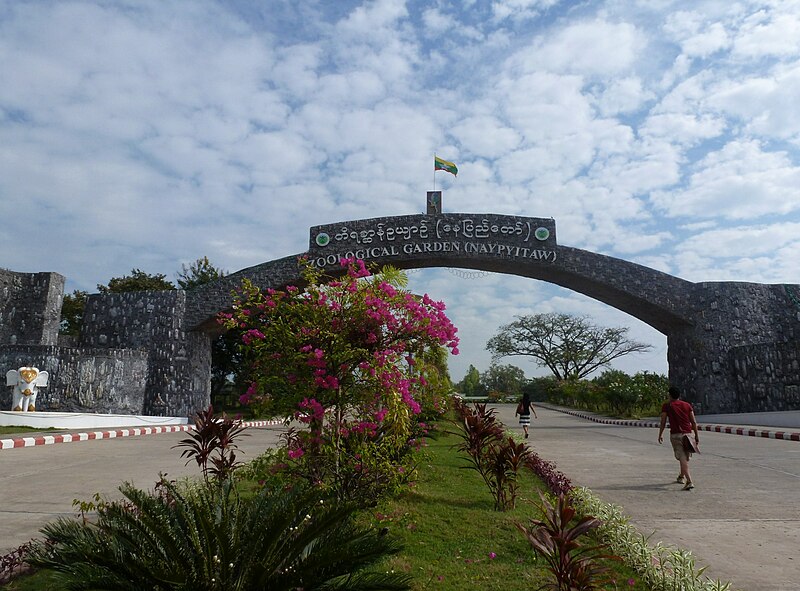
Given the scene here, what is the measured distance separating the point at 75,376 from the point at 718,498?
54.3 feet

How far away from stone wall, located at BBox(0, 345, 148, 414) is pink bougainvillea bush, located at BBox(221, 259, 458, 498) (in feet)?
45.1

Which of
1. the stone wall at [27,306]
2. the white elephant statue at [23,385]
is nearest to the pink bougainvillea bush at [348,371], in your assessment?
the white elephant statue at [23,385]

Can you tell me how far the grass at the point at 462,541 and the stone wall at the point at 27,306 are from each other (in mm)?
17415

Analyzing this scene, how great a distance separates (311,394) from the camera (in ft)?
17.9

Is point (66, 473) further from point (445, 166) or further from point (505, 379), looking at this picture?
point (505, 379)

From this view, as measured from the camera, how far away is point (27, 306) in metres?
19.8

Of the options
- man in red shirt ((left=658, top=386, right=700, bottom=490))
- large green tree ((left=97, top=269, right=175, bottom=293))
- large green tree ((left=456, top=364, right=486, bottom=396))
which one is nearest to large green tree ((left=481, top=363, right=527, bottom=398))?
large green tree ((left=456, top=364, right=486, bottom=396))

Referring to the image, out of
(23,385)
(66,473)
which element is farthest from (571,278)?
(23,385)

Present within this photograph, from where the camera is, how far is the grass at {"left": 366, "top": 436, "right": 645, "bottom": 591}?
A: 3.73 meters

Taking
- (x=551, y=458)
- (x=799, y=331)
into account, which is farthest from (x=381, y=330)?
(x=799, y=331)

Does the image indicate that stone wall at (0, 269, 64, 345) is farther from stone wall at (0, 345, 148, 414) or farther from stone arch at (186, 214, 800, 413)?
stone arch at (186, 214, 800, 413)

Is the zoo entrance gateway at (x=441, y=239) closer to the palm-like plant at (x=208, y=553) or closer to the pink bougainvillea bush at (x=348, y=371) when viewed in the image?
the pink bougainvillea bush at (x=348, y=371)

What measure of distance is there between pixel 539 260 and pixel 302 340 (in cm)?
1507

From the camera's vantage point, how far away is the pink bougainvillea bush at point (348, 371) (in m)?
5.34
